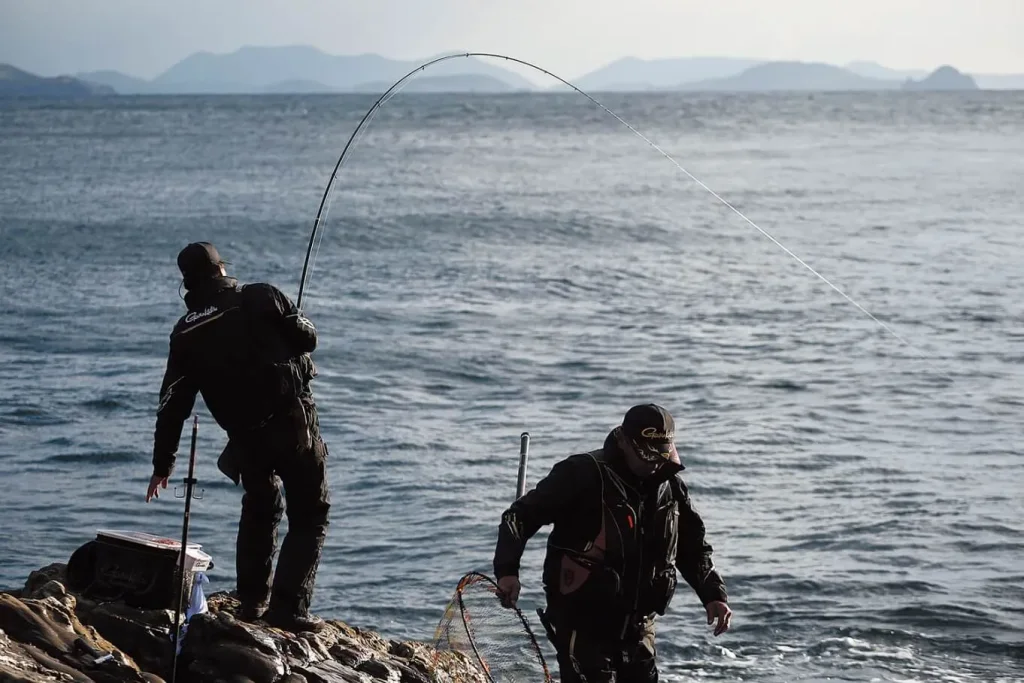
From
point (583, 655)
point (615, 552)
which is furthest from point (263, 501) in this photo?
point (615, 552)

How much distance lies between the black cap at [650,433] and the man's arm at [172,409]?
212cm

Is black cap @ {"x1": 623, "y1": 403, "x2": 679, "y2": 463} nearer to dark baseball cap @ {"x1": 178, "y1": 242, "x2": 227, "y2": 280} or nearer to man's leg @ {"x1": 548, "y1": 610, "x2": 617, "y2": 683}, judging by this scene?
man's leg @ {"x1": 548, "y1": 610, "x2": 617, "y2": 683}

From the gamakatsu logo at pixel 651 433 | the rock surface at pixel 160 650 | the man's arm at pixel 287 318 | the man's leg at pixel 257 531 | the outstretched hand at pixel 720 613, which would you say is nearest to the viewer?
the gamakatsu logo at pixel 651 433

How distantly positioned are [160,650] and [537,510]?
6.76 ft

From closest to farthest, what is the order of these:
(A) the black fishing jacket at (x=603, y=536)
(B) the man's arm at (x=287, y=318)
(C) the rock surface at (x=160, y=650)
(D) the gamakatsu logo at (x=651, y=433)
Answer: (D) the gamakatsu logo at (x=651, y=433) < (A) the black fishing jacket at (x=603, y=536) < (C) the rock surface at (x=160, y=650) < (B) the man's arm at (x=287, y=318)

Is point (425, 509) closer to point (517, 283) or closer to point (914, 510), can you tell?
point (914, 510)

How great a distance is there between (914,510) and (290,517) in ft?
26.8

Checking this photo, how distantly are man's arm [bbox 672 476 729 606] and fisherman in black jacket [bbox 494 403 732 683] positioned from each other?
127 mm

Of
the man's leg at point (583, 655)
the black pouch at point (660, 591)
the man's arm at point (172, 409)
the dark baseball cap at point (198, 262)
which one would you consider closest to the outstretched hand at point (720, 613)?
the black pouch at point (660, 591)

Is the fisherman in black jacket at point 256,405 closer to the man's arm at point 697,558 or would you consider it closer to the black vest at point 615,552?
the black vest at point 615,552

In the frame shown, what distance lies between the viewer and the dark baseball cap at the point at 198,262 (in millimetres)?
6297

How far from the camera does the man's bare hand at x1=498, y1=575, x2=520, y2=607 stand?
533cm

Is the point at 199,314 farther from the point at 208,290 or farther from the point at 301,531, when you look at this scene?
the point at 301,531

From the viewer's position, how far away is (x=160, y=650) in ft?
20.9
